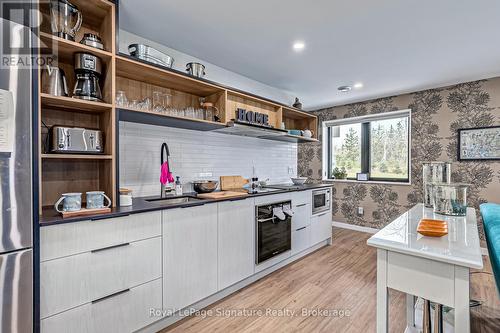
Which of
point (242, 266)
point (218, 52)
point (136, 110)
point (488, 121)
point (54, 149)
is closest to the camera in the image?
point (54, 149)

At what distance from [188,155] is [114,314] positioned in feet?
5.14

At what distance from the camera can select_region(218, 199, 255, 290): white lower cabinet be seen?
2.19 meters

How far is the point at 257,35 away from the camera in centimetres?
226

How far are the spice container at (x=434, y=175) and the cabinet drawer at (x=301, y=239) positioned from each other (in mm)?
1461

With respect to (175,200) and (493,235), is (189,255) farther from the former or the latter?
(493,235)

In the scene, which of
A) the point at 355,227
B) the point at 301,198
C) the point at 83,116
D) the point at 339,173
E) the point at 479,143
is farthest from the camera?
the point at 339,173

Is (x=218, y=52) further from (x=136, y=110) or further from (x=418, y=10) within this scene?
(x=418, y=10)

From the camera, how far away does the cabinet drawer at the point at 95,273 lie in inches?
51.8

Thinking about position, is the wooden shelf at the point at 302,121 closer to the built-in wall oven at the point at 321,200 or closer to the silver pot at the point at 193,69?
the built-in wall oven at the point at 321,200

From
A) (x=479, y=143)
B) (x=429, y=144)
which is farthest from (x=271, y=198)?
(x=479, y=143)

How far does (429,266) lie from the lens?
1075mm

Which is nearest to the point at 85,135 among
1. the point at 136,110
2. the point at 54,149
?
the point at 54,149

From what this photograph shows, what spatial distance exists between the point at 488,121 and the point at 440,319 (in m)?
3.25

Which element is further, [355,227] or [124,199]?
[355,227]
